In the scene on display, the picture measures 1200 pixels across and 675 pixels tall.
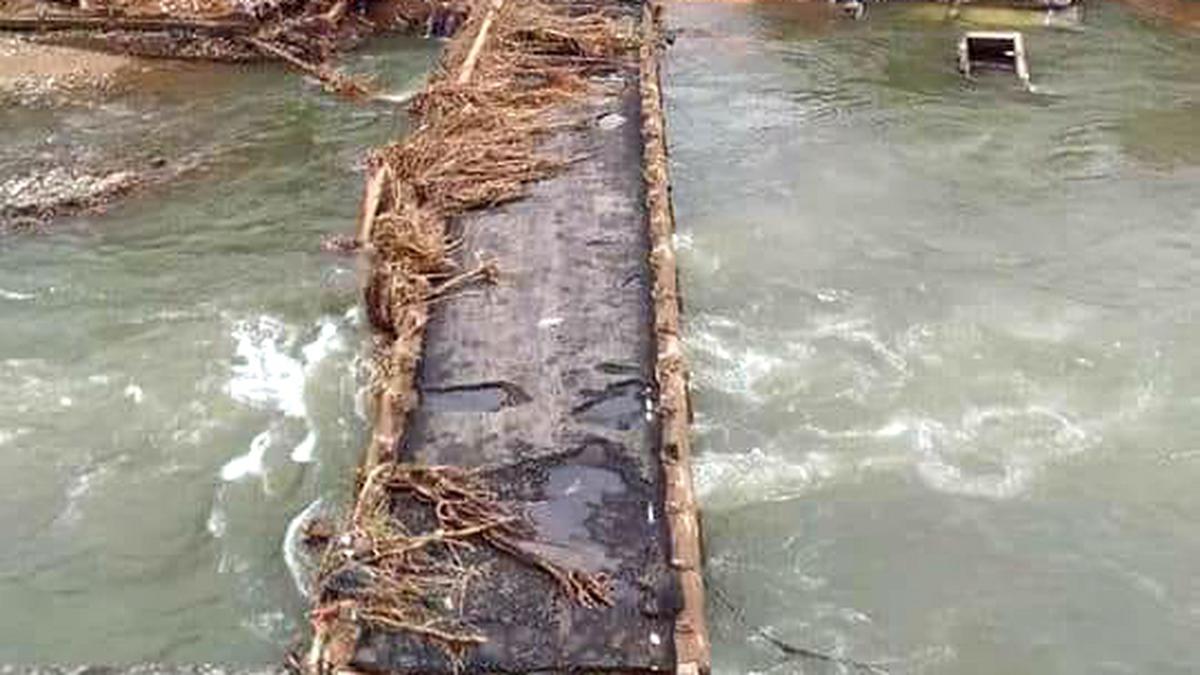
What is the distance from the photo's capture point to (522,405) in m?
9.77

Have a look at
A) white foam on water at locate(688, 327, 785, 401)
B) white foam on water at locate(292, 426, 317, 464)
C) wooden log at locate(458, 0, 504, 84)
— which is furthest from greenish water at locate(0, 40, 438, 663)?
white foam on water at locate(688, 327, 785, 401)

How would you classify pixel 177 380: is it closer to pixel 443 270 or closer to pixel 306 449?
pixel 306 449

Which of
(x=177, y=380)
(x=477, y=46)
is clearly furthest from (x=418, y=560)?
(x=477, y=46)

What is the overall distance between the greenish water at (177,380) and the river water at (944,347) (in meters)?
3.36

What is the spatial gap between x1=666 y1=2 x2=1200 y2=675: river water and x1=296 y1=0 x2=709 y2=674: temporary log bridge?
1203mm

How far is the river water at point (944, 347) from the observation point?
967 centimetres

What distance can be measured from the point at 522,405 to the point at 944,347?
4494mm

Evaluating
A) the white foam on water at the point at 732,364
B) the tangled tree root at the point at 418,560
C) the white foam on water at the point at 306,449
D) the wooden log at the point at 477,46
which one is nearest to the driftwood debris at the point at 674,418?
the tangled tree root at the point at 418,560

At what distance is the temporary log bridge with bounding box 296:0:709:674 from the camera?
7859 millimetres

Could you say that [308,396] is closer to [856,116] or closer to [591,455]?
[591,455]

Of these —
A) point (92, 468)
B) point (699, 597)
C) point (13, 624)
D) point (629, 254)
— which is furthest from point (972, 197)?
point (13, 624)

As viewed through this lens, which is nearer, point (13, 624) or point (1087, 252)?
point (13, 624)

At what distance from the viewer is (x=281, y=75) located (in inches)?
696

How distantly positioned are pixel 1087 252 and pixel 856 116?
3.92 metres
